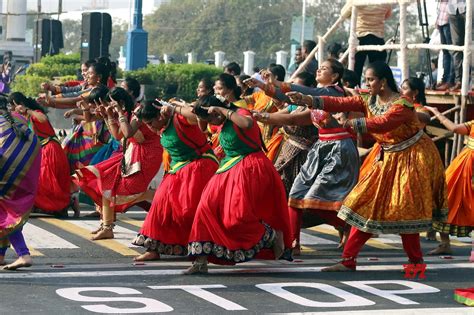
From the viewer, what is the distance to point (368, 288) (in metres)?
9.56

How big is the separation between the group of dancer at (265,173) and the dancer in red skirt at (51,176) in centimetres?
187

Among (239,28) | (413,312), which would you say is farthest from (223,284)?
(239,28)

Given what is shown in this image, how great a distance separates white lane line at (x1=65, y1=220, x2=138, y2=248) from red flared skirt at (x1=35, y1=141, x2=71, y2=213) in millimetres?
419

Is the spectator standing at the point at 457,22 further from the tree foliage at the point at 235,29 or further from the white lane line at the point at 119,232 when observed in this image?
the tree foliage at the point at 235,29

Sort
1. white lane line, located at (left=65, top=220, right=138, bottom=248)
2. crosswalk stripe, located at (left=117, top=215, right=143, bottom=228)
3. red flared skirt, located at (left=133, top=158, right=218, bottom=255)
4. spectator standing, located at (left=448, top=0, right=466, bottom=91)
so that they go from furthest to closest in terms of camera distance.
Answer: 1. spectator standing, located at (left=448, top=0, right=466, bottom=91)
2. crosswalk stripe, located at (left=117, top=215, right=143, bottom=228)
3. white lane line, located at (left=65, top=220, right=138, bottom=248)
4. red flared skirt, located at (left=133, top=158, right=218, bottom=255)

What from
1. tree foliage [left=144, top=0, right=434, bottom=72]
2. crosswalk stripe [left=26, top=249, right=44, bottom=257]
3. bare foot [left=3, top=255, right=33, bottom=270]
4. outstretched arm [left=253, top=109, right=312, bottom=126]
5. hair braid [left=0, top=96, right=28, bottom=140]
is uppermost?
tree foliage [left=144, top=0, right=434, bottom=72]

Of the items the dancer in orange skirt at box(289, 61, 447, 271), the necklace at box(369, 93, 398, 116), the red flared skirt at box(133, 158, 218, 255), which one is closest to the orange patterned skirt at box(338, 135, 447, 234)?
the dancer in orange skirt at box(289, 61, 447, 271)

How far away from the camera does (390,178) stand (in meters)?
10.2

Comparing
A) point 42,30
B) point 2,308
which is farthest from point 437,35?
point 42,30

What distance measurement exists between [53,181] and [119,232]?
169cm

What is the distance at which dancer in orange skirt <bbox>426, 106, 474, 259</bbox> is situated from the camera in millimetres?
11602

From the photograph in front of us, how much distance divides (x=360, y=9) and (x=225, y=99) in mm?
6598

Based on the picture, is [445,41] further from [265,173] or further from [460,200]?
[265,173]

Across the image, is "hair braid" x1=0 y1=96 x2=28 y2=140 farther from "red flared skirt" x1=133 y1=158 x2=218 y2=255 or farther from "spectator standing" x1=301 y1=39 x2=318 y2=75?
"spectator standing" x1=301 y1=39 x2=318 y2=75
